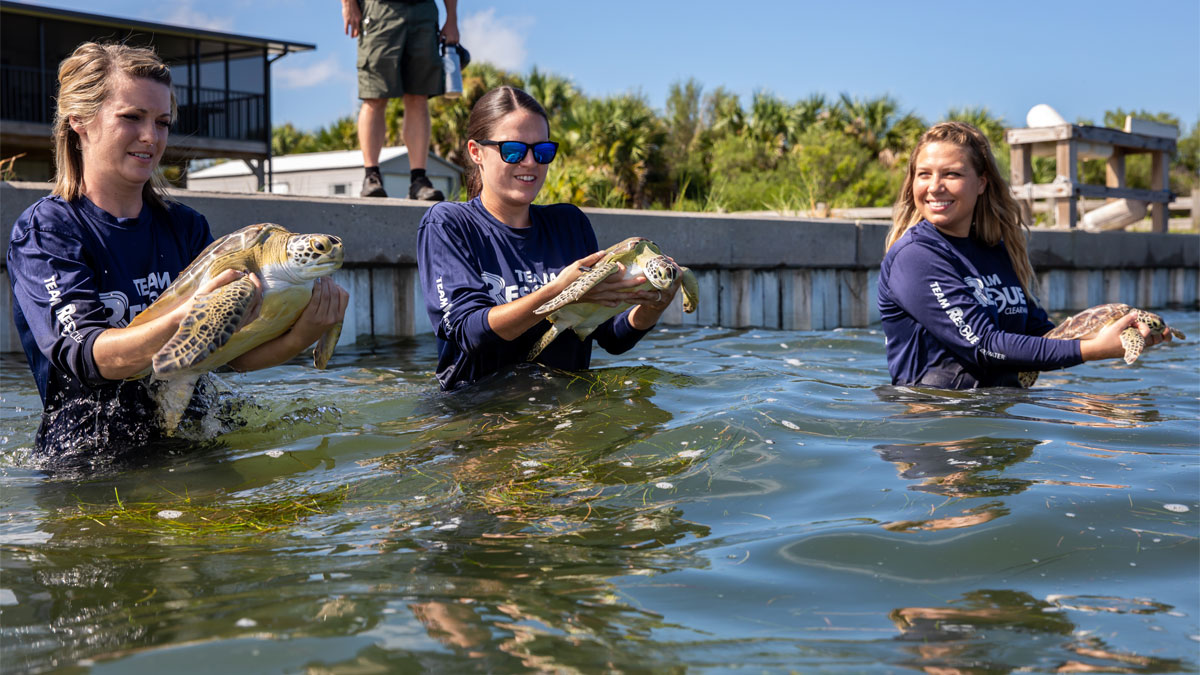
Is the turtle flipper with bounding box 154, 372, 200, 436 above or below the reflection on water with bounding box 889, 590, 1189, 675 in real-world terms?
above

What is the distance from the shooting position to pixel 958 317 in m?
5.02

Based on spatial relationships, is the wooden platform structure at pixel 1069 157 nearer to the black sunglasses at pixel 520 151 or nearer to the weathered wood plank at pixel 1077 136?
the weathered wood plank at pixel 1077 136

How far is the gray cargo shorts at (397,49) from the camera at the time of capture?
8094 millimetres

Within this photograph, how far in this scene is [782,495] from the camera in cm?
362

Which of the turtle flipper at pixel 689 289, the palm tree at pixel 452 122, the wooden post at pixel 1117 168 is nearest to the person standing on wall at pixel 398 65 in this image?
the turtle flipper at pixel 689 289

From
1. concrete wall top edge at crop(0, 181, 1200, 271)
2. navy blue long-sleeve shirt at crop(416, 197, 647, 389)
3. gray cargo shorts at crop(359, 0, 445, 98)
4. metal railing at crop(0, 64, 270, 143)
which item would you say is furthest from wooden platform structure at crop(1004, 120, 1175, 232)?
metal railing at crop(0, 64, 270, 143)

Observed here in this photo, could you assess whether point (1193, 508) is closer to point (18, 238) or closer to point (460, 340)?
point (460, 340)

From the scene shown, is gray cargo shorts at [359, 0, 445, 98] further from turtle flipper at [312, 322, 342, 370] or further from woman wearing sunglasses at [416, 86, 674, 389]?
turtle flipper at [312, 322, 342, 370]

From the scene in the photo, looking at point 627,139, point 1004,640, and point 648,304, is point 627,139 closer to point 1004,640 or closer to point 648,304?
point 648,304

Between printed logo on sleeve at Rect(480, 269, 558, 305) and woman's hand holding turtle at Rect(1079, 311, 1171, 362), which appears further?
woman's hand holding turtle at Rect(1079, 311, 1171, 362)

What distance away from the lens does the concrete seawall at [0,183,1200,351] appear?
7.10 metres

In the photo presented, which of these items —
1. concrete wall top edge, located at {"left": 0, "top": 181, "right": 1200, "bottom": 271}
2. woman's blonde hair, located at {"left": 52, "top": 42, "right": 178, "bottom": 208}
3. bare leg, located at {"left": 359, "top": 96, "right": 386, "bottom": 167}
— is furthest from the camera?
bare leg, located at {"left": 359, "top": 96, "right": 386, "bottom": 167}

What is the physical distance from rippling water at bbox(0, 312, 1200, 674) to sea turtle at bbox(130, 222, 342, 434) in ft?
1.82

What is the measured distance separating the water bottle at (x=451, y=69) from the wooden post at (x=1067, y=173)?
900cm
